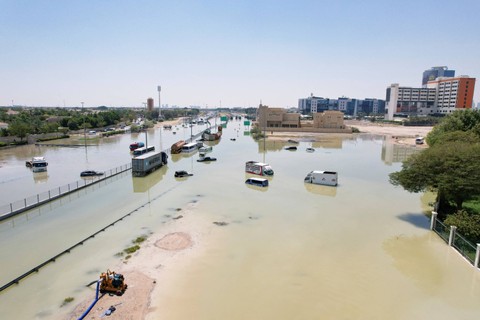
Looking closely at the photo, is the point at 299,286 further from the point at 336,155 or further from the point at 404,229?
the point at 336,155

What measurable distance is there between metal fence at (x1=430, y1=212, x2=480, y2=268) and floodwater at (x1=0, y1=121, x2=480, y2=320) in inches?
22.6

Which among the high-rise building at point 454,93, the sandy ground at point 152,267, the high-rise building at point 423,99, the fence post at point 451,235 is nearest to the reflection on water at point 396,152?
the fence post at point 451,235

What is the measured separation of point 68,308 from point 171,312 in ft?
16.9

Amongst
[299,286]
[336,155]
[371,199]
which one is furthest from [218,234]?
[336,155]

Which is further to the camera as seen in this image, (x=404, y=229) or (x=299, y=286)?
(x=404, y=229)

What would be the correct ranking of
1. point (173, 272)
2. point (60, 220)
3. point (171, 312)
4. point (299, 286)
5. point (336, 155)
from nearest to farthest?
point (171, 312)
point (299, 286)
point (173, 272)
point (60, 220)
point (336, 155)

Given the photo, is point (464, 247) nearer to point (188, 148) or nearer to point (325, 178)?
point (325, 178)

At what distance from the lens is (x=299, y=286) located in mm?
17375

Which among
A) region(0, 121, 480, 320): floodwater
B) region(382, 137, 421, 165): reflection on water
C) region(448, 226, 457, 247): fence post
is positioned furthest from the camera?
region(382, 137, 421, 165): reflection on water

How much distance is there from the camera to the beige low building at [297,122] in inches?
4732

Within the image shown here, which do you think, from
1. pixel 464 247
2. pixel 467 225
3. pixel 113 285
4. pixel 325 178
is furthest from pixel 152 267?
pixel 325 178

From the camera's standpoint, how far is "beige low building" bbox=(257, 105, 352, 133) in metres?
120

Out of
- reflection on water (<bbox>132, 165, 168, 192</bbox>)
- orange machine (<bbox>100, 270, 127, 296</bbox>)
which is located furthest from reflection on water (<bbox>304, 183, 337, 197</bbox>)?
orange machine (<bbox>100, 270, 127, 296</bbox>)

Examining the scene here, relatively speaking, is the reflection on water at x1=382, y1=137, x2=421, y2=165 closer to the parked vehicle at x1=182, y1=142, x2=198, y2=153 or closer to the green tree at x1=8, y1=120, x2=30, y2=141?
the parked vehicle at x1=182, y1=142, x2=198, y2=153
